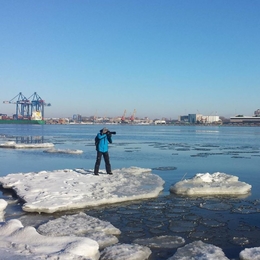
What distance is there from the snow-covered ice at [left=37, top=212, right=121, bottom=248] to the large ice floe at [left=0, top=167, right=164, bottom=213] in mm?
894

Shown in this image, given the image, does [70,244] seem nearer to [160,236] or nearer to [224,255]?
[160,236]

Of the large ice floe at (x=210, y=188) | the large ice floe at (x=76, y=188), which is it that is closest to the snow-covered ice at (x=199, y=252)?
the large ice floe at (x=76, y=188)

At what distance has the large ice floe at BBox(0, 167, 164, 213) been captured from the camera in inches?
270

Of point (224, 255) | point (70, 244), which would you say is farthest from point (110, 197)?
point (224, 255)

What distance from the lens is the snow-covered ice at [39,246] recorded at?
3.95 meters

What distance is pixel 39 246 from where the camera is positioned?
4309 mm

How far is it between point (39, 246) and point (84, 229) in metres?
1.11

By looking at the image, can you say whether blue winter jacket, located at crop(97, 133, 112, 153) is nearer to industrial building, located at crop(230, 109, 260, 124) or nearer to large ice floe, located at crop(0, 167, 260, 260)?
large ice floe, located at crop(0, 167, 260, 260)

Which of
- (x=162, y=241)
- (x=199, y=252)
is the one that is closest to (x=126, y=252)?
(x=162, y=241)

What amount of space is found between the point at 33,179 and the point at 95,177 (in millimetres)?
1805

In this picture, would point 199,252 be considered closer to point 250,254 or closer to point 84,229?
point 250,254

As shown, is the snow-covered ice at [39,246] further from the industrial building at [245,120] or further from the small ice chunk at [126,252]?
the industrial building at [245,120]

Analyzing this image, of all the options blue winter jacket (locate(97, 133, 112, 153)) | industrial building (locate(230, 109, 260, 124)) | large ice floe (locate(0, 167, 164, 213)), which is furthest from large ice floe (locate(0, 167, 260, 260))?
industrial building (locate(230, 109, 260, 124))

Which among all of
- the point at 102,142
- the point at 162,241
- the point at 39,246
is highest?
the point at 102,142
